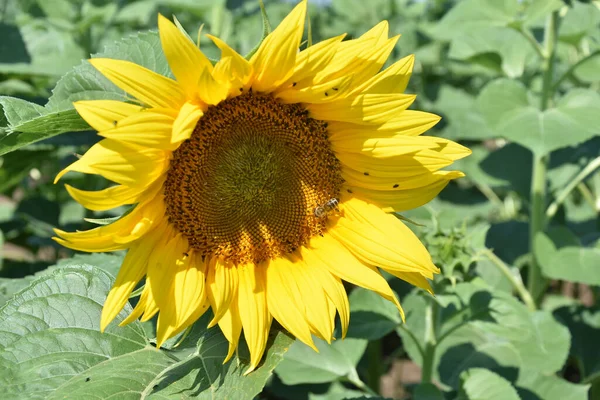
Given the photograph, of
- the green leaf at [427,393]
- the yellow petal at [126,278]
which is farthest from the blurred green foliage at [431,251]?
the yellow petal at [126,278]

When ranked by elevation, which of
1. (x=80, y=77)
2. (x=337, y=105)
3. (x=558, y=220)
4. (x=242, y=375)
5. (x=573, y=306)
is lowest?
(x=573, y=306)

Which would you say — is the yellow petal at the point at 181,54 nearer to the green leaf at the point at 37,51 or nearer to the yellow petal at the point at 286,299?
the yellow petal at the point at 286,299

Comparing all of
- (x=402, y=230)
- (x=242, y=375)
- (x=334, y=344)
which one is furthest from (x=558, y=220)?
(x=242, y=375)

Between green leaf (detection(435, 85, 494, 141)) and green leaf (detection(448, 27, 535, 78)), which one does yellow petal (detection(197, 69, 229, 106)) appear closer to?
green leaf (detection(448, 27, 535, 78))

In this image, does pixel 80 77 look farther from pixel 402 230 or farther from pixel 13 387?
pixel 402 230

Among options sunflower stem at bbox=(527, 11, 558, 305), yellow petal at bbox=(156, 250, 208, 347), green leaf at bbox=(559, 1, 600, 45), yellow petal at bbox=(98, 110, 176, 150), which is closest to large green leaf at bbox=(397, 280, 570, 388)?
sunflower stem at bbox=(527, 11, 558, 305)

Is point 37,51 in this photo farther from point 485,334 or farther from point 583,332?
point 583,332
